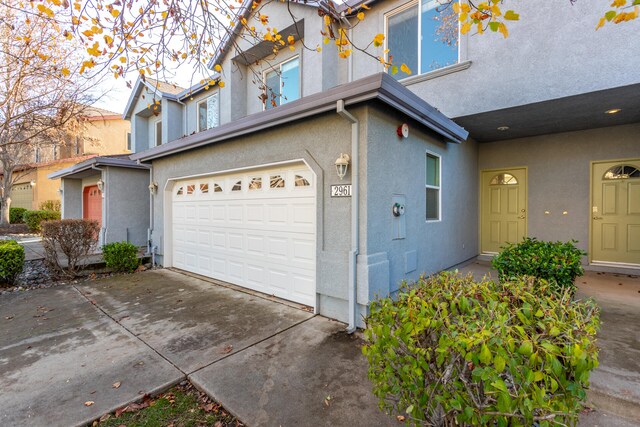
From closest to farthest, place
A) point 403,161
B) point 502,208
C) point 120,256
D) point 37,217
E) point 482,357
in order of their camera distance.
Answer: point 482,357
point 403,161
point 120,256
point 502,208
point 37,217

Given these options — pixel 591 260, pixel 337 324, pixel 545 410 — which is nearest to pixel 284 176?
pixel 337 324

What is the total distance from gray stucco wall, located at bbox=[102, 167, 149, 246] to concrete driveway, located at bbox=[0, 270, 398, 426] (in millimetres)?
4479

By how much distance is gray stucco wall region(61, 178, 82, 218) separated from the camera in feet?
39.8

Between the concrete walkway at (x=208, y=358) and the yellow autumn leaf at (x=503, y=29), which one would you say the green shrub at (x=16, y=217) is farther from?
the yellow autumn leaf at (x=503, y=29)

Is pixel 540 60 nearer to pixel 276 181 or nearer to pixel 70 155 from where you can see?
pixel 276 181

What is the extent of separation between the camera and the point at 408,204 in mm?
4797

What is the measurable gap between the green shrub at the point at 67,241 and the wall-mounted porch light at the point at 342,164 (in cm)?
641

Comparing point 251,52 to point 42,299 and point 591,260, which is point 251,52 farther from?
point 591,260

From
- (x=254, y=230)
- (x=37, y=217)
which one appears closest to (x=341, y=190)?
(x=254, y=230)

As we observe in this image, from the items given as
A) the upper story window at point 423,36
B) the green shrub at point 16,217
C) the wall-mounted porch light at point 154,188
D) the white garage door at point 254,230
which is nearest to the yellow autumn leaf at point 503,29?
the white garage door at point 254,230

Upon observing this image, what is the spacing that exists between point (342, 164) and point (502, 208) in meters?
5.97

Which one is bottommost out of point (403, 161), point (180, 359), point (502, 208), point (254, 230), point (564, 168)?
point (180, 359)

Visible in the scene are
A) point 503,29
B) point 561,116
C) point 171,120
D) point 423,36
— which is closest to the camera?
point 503,29

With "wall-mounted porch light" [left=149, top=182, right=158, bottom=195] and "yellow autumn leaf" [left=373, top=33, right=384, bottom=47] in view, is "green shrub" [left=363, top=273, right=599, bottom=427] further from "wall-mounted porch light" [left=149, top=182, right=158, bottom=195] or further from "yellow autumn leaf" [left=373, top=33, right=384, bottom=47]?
"wall-mounted porch light" [left=149, top=182, right=158, bottom=195]
